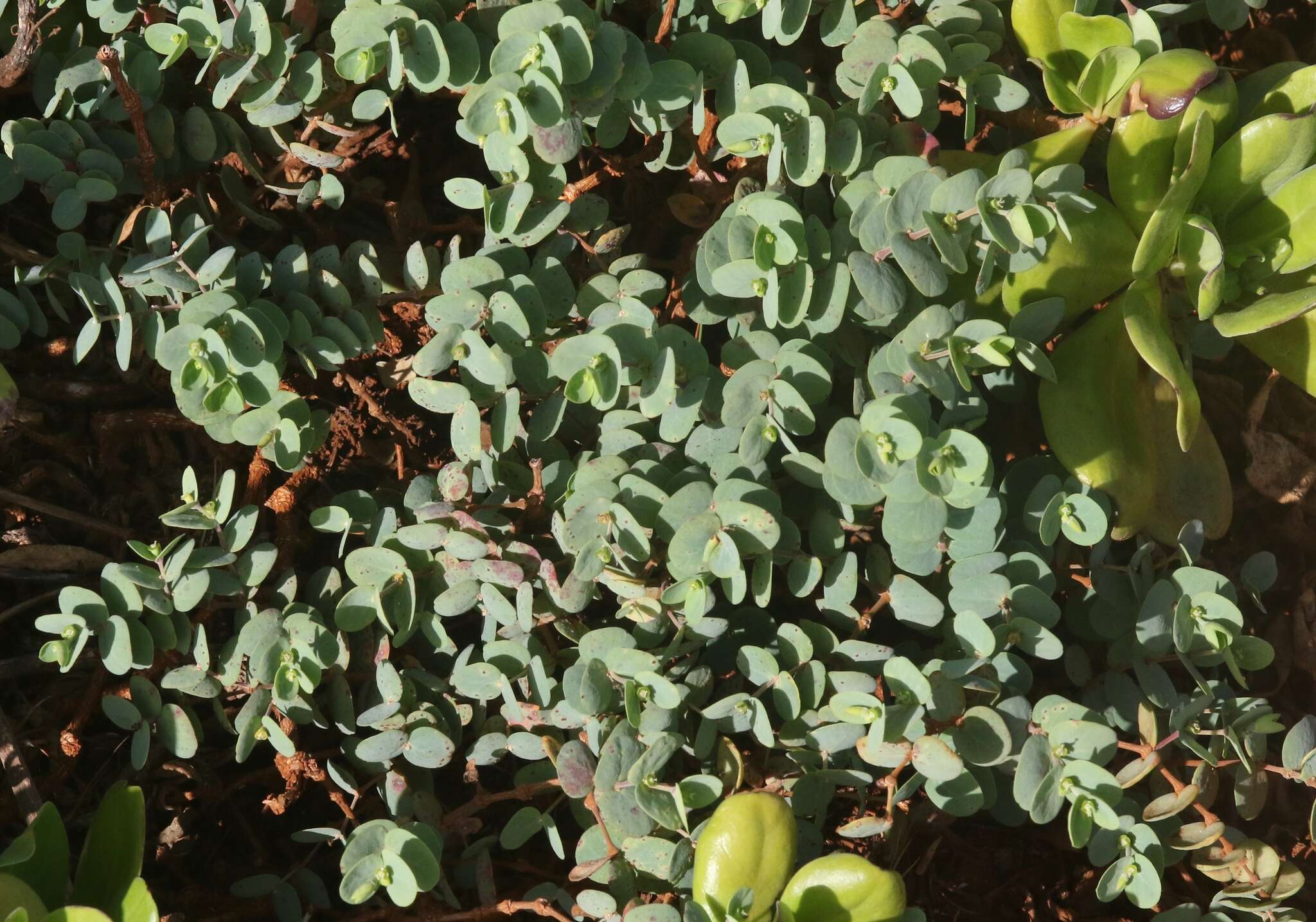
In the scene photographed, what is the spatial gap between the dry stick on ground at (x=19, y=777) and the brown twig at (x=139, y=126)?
2.66 ft

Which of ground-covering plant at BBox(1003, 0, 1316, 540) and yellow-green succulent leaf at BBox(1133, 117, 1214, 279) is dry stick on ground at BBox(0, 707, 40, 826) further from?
yellow-green succulent leaf at BBox(1133, 117, 1214, 279)

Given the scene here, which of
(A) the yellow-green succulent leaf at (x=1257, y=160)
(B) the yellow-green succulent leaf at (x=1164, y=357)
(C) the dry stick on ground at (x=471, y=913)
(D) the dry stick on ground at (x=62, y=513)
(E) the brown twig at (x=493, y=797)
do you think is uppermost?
(A) the yellow-green succulent leaf at (x=1257, y=160)

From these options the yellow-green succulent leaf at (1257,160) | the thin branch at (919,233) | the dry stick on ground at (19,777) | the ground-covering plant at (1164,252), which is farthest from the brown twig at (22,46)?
the yellow-green succulent leaf at (1257,160)

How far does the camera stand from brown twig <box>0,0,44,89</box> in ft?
5.08

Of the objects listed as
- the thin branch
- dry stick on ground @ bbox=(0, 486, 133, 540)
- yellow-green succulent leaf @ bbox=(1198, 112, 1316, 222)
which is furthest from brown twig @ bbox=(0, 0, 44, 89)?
yellow-green succulent leaf @ bbox=(1198, 112, 1316, 222)

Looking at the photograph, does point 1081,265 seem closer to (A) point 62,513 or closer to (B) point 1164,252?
(B) point 1164,252

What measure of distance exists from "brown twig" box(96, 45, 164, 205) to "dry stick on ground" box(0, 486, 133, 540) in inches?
19.1

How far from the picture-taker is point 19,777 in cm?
153

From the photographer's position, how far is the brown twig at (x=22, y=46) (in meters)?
1.55

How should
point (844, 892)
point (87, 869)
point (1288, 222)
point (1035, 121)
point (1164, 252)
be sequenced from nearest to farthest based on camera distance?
point (844, 892) → point (87, 869) → point (1164, 252) → point (1288, 222) → point (1035, 121)

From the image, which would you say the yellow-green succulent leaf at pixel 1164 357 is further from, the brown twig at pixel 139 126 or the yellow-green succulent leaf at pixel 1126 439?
the brown twig at pixel 139 126

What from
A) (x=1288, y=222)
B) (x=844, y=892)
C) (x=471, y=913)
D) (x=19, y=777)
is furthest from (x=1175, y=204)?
(x=19, y=777)

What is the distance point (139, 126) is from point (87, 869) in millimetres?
1051

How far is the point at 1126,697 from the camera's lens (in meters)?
1.56
